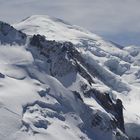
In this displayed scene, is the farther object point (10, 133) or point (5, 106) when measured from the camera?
point (5, 106)

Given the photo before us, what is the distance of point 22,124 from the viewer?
616 feet

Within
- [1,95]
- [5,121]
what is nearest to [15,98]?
[1,95]

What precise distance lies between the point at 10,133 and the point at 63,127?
25.0 m

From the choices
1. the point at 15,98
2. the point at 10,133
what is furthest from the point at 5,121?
the point at 15,98

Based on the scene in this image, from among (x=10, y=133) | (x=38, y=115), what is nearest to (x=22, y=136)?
(x=10, y=133)

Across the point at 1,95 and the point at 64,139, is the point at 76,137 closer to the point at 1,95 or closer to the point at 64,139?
the point at 64,139

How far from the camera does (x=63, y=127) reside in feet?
654

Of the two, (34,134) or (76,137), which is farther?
(76,137)

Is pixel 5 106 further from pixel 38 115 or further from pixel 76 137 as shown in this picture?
pixel 76 137

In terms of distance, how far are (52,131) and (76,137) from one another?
9645 millimetres

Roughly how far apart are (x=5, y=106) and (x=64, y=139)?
20.3m

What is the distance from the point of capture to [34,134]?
18662cm

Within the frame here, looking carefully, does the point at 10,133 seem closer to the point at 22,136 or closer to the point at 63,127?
the point at 22,136

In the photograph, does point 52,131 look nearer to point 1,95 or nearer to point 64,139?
point 64,139
